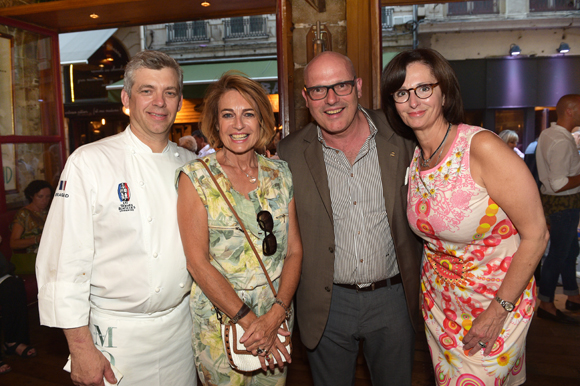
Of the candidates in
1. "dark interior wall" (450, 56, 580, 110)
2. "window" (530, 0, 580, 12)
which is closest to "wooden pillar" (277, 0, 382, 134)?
"dark interior wall" (450, 56, 580, 110)

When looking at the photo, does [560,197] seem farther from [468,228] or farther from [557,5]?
[557,5]

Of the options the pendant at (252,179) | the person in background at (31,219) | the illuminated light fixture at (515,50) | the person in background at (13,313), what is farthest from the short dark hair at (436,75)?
the illuminated light fixture at (515,50)

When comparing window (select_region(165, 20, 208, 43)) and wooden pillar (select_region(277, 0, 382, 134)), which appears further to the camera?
window (select_region(165, 20, 208, 43))

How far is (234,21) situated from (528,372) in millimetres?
10452

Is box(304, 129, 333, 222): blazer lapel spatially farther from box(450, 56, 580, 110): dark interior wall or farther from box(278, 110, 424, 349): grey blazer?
box(450, 56, 580, 110): dark interior wall

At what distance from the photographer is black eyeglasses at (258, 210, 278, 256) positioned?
175 centimetres

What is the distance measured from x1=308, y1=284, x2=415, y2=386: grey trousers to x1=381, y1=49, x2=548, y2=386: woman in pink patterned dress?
22 cm

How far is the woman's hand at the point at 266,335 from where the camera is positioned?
5.48 ft

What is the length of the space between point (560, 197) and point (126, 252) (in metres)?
4.09

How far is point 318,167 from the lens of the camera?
202 cm

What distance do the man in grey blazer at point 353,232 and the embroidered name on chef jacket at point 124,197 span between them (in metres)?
0.76

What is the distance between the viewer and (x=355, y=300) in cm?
202

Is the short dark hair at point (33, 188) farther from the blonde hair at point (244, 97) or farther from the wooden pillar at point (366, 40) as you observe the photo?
the wooden pillar at point (366, 40)

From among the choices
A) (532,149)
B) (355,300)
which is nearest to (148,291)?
(355,300)
